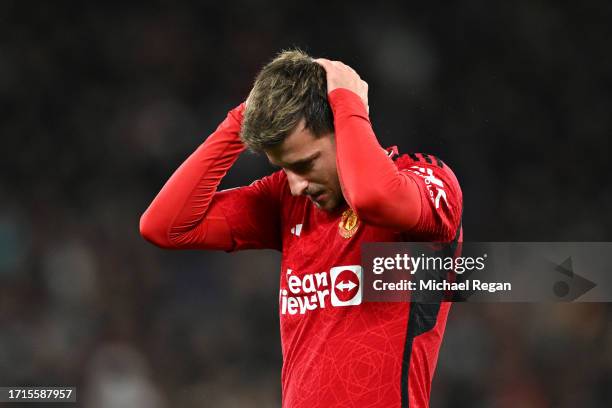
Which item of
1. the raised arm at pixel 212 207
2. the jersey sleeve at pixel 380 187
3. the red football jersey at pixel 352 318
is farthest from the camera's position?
the raised arm at pixel 212 207

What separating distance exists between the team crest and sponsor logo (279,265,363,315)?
0.08 m

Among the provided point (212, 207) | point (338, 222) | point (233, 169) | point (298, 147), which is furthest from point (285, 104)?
point (233, 169)

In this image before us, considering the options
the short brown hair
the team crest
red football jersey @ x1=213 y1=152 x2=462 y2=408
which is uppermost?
the short brown hair

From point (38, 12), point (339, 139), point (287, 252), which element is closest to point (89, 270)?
point (38, 12)

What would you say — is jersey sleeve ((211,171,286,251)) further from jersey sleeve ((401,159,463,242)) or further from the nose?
jersey sleeve ((401,159,463,242))

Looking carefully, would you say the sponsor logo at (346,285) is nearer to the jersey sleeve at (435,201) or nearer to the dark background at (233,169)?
the jersey sleeve at (435,201)

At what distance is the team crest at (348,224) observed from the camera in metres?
1.77

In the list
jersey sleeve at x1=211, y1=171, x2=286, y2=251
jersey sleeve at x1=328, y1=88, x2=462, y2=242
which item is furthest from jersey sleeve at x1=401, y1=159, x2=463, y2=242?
jersey sleeve at x1=211, y1=171, x2=286, y2=251

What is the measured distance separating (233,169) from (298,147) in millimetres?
3097

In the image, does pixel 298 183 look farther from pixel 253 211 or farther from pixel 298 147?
pixel 253 211

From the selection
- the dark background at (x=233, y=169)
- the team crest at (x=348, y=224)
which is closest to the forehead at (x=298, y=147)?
the team crest at (x=348, y=224)

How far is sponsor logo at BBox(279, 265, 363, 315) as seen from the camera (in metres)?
1.74

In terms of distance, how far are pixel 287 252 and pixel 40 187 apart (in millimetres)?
3399

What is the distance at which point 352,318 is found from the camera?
172cm
